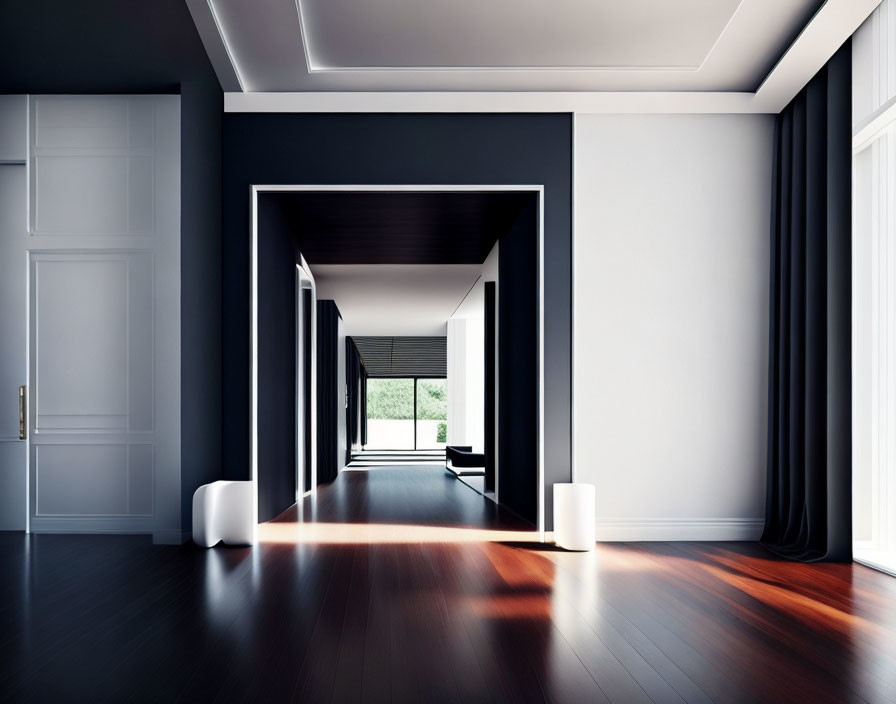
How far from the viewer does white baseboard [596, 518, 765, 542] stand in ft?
17.1

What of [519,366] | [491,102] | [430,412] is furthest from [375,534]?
[430,412]

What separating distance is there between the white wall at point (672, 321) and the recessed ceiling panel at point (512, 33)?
61 centimetres

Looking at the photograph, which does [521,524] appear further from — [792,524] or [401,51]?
[401,51]

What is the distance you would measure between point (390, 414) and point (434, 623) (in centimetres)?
1795

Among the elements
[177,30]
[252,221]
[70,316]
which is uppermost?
[177,30]

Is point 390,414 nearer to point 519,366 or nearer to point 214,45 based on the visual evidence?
point 519,366

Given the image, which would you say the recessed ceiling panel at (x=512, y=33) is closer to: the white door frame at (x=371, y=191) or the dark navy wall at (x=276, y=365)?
the white door frame at (x=371, y=191)

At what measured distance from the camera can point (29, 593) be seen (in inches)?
142

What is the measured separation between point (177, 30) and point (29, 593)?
326 centimetres

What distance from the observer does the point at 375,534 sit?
5410 millimetres

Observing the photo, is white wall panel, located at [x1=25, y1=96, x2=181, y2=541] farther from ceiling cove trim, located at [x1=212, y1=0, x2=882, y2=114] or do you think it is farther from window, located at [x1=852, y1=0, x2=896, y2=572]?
window, located at [x1=852, y1=0, x2=896, y2=572]

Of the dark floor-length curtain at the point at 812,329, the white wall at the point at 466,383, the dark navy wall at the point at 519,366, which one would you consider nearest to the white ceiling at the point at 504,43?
the dark floor-length curtain at the point at 812,329

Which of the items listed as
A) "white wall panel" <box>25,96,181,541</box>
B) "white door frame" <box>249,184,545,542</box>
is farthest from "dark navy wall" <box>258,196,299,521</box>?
"white wall panel" <box>25,96,181,541</box>

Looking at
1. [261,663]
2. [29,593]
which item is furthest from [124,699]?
[29,593]
